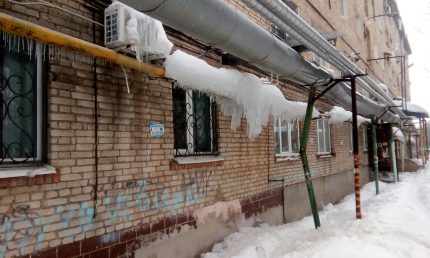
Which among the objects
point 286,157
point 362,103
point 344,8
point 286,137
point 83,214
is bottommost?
point 83,214

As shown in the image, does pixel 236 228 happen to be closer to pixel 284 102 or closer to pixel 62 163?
pixel 284 102

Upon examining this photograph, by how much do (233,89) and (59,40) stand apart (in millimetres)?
2592

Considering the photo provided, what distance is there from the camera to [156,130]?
4477 mm

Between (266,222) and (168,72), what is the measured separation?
3913mm

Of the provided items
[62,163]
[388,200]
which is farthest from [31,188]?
[388,200]

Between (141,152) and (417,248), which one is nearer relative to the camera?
(141,152)

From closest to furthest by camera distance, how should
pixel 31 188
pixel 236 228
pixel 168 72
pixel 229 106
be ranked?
pixel 31 188, pixel 168 72, pixel 229 106, pixel 236 228

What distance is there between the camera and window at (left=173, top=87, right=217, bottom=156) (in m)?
5.09

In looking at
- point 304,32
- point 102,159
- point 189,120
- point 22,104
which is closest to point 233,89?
point 189,120

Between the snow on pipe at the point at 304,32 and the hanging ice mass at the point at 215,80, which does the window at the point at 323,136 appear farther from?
the hanging ice mass at the point at 215,80

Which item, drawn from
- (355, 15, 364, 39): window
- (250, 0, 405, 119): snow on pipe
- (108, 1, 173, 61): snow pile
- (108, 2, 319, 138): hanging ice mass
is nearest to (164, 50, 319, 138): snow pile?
(108, 2, 319, 138): hanging ice mass

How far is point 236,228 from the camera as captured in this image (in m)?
6.01

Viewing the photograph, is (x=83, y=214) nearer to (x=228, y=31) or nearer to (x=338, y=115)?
(x=228, y=31)

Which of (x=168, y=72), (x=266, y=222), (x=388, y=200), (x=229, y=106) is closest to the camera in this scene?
(x=168, y=72)
